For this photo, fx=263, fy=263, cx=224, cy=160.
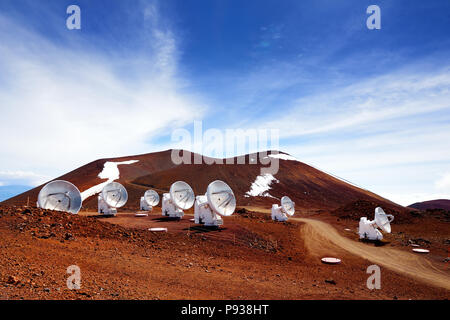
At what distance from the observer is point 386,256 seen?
20.1 meters

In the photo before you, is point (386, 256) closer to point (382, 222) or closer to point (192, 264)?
point (382, 222)

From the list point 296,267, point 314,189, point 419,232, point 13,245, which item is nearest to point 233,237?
point 296,267

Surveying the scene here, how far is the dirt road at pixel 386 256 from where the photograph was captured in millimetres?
15594

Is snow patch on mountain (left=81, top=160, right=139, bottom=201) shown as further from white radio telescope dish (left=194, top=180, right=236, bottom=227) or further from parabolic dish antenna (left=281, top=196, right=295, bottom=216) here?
white radio telescope dish (left=194, top=180, right=236, bottom=227)

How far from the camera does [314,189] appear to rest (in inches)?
3145

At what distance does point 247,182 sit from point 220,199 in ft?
178

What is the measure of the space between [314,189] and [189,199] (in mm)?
57747

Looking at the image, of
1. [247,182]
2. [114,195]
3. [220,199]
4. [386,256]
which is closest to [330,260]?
[386,256]

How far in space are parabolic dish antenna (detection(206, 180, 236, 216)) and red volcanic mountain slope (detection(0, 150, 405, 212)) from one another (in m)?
39.2

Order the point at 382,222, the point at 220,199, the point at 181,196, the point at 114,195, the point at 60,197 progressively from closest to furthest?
the point at 220,199
the point at 60,197
the point at 382,222
the point at 181,196
the point at 114,195

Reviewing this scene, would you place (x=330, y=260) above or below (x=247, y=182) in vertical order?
below

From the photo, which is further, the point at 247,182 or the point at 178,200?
the point at 247,182

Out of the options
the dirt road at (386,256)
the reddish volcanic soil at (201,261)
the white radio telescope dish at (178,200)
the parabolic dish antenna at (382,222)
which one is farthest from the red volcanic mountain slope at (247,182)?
the reddish volcanic soil at (201,261)
